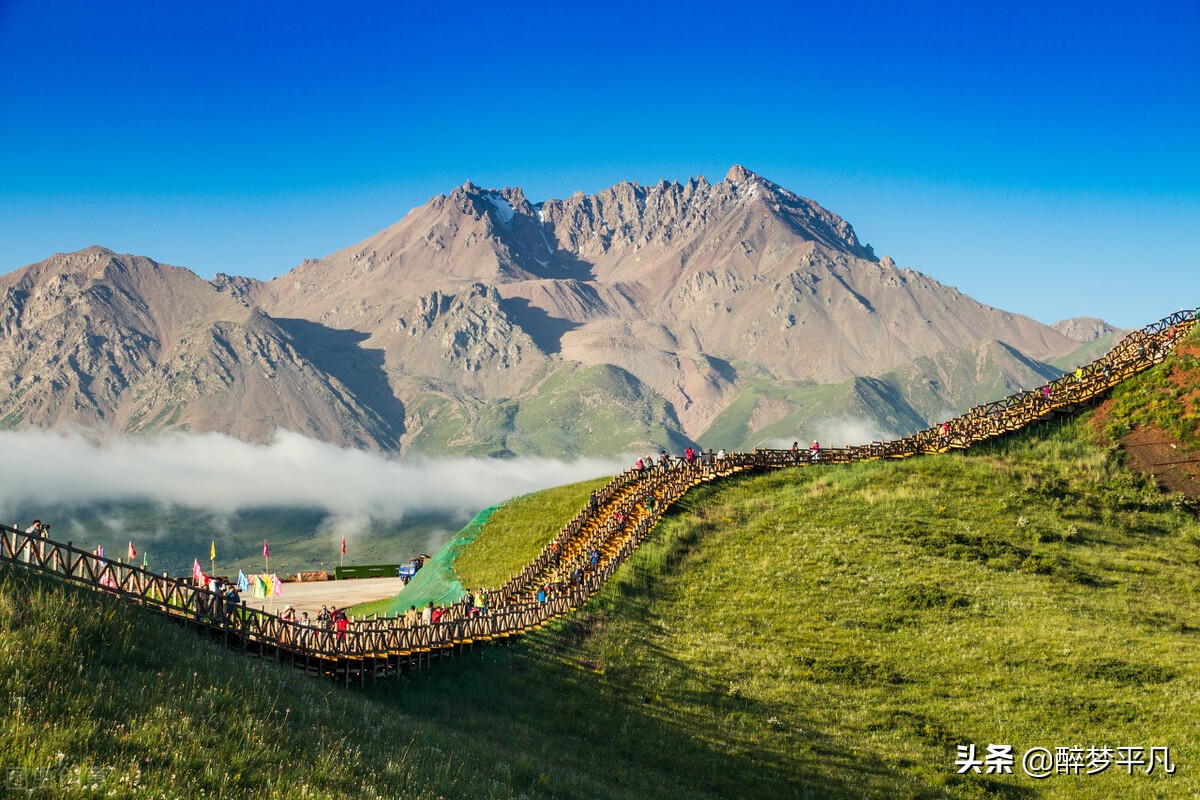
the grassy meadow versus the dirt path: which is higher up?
the dirt path

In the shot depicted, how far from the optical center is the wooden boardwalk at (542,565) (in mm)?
30609

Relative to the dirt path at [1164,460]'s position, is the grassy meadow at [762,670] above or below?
below

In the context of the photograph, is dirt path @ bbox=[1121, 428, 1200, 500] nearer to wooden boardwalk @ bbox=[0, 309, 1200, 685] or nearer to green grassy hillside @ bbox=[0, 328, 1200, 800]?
green grassy hillside @ bbox=[0, 328, 1200, 800]

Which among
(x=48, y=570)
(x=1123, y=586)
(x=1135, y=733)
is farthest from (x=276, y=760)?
(x=1123, y=586)

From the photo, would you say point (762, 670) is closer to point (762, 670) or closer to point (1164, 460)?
point (762, 670)

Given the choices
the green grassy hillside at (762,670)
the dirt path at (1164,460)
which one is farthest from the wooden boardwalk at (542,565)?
the dirt path at (1164,460)

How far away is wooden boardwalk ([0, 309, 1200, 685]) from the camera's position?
30609 mm

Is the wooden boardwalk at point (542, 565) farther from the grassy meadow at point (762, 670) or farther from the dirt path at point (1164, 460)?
the dirt path at point (1164, 460)

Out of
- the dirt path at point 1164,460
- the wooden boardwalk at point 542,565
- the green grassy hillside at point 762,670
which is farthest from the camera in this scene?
the dirt path at point 1164,460

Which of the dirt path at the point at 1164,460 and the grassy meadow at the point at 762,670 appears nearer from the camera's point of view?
the grassy meadow at the point at 762,670

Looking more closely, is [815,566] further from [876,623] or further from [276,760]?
[276,760]

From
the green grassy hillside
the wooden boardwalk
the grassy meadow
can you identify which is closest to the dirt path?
the green grassy hillside

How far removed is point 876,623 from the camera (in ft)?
163

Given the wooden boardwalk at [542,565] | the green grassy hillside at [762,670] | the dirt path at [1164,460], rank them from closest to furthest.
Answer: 1. the green grassy hillside at [762,670]
2. the wooden boardwalk at [542,565]
3. the dirt path at [1164,460]
